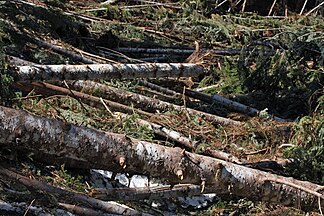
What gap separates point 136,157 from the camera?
3383 millimetres

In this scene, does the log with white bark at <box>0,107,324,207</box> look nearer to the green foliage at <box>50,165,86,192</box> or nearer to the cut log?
the green foliage at <box>50,165,86,192</box>

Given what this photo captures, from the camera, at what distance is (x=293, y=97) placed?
21.6ft

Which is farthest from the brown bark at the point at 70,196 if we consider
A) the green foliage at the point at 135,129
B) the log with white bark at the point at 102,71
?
the log with white bark at the point at 102,71

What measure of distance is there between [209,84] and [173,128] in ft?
6.11

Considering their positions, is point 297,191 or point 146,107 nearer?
point 297,191

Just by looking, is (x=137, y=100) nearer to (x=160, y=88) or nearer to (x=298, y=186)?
(x=160, y=88)

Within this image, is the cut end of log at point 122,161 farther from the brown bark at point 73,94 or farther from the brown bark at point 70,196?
the brown bark at point 73,94

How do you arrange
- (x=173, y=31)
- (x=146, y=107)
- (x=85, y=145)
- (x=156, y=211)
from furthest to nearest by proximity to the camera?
(x=173, y=31), (x=146, y=107), (x=156, y=211), (x=85, y=145)

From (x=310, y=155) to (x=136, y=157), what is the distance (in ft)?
5.81

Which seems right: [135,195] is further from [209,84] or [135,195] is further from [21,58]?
[209,84]


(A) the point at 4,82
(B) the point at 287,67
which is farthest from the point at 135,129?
(B) the point at 287,67

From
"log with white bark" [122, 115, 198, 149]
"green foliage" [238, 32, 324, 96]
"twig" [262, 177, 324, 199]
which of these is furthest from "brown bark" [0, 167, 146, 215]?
"green foliage" [238, 32, 324, 96]

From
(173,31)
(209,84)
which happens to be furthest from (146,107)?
(173,31)

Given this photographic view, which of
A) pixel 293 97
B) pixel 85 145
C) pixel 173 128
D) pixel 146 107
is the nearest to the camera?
pixel 85 145
